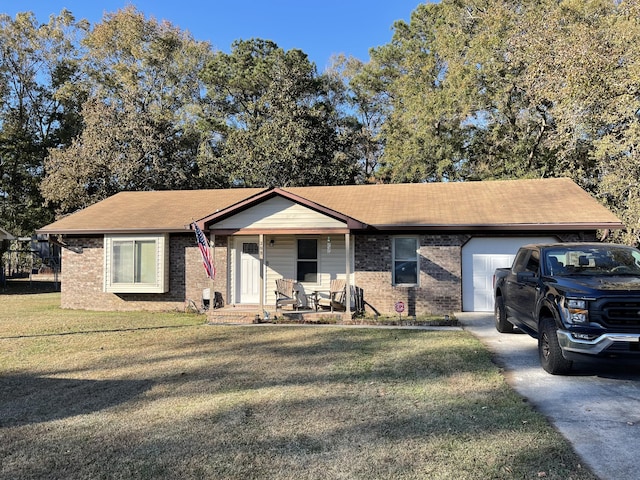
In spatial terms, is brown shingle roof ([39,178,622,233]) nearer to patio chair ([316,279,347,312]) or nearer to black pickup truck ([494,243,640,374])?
patio chair ([316,279,347,312])

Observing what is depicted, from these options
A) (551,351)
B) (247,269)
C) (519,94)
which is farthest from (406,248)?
(519,94)

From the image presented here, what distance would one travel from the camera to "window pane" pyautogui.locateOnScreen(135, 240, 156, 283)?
14102 mm

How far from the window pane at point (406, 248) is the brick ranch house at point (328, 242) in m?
0.03

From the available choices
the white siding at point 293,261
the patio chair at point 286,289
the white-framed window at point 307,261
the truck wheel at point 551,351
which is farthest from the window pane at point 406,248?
the truck wheel at point 551,351

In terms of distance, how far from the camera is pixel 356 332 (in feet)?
33.9

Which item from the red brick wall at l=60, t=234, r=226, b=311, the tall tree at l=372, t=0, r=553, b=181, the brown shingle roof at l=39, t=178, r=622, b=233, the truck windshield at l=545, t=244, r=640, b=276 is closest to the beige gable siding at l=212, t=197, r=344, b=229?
the brown shingle roof at l=39, t=178, r=622, b=233

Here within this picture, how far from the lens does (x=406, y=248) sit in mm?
13062

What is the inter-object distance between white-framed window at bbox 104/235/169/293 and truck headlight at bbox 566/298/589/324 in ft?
37.1

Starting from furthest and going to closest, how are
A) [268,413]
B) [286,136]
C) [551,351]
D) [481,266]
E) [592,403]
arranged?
[286,136] < [481,266] < [551,351] < [592,403] < [268,413]

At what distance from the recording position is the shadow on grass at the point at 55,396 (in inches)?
200

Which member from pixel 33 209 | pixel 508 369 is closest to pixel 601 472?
pixel 508 369

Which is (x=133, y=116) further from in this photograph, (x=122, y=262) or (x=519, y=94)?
(x=519, y=94)

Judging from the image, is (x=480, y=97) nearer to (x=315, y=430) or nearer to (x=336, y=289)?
(x=336, y=289)

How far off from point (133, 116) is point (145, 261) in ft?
42.3
